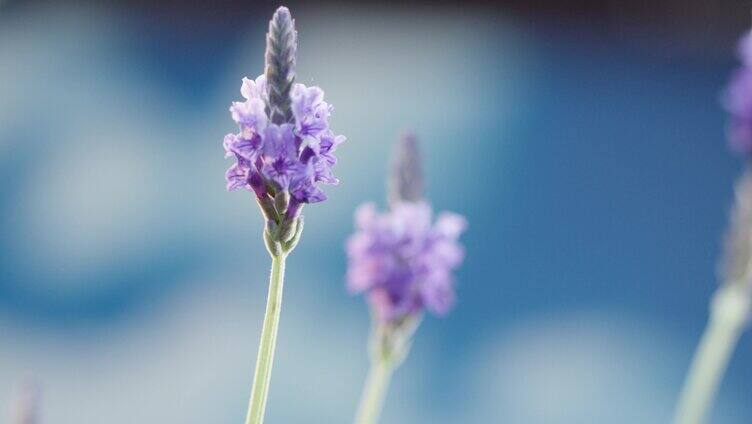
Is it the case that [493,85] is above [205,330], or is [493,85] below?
above

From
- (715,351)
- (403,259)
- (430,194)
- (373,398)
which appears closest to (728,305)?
(715,351)

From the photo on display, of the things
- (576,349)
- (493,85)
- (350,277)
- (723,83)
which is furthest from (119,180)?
(350,277)

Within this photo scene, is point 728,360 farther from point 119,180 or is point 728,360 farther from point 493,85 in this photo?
point 119,180

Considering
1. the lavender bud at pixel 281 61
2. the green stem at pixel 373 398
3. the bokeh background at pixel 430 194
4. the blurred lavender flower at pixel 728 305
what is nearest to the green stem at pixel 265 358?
the lavender bud at pixel 281 61

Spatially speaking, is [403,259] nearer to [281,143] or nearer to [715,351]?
[281,143]

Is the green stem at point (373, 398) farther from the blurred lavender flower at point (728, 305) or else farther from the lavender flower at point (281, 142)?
the blurred lavender flower at point (728, 305)

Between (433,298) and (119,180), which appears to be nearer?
(433,298)

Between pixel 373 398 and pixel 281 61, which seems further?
pixel 373 398
